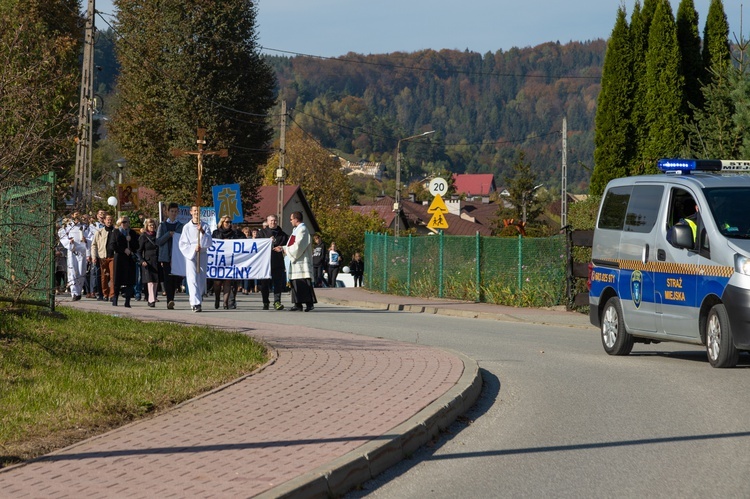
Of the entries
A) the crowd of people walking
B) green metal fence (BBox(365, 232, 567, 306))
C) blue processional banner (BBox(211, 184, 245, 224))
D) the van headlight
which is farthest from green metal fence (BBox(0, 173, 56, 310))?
blue processional banner (BBox(211, 184, 245, 224))

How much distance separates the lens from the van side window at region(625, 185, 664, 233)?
44.9 ft

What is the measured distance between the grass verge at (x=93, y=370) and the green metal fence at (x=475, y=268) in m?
10.9

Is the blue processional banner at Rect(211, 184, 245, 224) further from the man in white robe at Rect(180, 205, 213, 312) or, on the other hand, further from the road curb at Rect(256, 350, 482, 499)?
the road curb at Rect(256, 350, 482, 499)

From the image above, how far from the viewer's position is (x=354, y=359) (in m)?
12.5

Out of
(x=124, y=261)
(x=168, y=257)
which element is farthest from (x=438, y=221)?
(x=124, y=261)

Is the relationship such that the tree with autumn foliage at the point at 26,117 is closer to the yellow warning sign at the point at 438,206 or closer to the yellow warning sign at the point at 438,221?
the yellow warning sign at the point at 438,221

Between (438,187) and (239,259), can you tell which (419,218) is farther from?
(239,259)

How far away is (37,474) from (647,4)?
968 inches

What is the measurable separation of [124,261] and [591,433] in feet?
50.4

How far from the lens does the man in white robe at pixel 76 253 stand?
79.7 feet

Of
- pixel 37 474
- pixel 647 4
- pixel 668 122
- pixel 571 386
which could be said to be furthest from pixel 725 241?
pixel 647 4

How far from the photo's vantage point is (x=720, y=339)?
1229 centimetres

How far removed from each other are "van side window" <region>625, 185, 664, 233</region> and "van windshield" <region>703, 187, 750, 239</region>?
0.84 m

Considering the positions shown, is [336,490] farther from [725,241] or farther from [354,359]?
[725,241]
